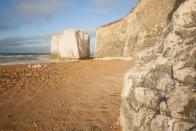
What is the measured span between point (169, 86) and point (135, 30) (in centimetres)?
1357

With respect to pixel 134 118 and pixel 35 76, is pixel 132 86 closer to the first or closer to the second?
pixel 134 118

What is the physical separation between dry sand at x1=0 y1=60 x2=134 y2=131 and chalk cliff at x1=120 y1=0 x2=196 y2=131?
1.19m

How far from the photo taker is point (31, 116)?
4750mm

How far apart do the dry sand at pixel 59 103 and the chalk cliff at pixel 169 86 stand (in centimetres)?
119

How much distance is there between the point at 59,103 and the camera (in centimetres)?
560

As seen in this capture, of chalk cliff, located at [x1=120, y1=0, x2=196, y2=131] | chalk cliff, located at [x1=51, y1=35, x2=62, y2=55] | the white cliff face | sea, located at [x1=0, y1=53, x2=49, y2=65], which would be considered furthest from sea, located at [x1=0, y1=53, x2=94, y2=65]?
chalk cliff, located at [x1=120, y1=0, x2=196, y2=131]

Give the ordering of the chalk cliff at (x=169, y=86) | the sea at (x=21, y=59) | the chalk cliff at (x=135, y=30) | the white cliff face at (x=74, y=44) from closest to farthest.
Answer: the chalk cliff at (x=169, y=86) → the chalk cliff at (x=135, y=30) → the white cliff face at (x=74, y=44) → the sea at (x=21, y=59)

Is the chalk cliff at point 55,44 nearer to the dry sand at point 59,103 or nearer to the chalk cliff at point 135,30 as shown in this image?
the chalk cliff at point 135,30

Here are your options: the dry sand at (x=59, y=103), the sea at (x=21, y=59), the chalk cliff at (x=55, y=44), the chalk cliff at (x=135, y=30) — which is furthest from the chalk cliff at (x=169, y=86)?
the chalk cliff at (x=55, y=44)

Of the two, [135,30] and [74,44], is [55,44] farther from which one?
[135,30]

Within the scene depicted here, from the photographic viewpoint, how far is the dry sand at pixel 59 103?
431 centimetres

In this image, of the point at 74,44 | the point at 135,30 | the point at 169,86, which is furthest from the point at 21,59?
the point at 169,86

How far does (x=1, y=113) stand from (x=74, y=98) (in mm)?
1902

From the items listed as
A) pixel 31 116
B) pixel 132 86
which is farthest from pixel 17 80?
pixel 132 86
